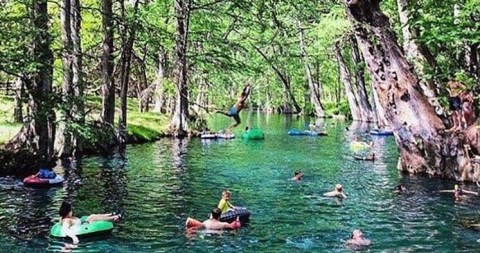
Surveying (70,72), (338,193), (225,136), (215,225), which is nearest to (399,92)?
(338,193)

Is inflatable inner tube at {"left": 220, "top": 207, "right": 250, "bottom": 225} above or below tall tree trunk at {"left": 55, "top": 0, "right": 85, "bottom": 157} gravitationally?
below

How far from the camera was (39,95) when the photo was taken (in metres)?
19.5

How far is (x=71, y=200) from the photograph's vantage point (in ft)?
69.5

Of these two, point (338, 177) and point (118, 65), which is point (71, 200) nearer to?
point (338, 177)

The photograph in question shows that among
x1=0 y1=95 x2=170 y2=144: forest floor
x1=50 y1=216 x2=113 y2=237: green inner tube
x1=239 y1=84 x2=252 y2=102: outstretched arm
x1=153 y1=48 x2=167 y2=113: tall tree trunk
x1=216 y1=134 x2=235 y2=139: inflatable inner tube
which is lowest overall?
x1=50 y1=216 x2=113 y2=237: green inner tube

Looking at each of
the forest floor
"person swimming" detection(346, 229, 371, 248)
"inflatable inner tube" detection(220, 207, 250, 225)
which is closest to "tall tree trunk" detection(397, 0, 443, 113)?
"inflatable inner tube" detection(220, 207, 250, 225)

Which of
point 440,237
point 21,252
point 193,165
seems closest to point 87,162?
point 193,165

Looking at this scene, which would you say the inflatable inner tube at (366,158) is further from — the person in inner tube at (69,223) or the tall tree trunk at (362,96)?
the tall tree trunk at (362,96)

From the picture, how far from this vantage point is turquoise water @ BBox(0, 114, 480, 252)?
52.7ft

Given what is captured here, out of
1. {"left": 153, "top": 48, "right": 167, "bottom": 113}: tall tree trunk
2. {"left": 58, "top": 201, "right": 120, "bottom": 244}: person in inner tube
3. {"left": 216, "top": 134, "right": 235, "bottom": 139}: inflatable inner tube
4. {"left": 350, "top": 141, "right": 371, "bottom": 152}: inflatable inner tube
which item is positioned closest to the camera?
{"left": 58, "top": 201, "right": 120, "bottom": 244}: person in inner tube

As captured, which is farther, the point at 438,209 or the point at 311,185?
the point at 311,185

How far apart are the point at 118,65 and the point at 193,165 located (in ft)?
44.1

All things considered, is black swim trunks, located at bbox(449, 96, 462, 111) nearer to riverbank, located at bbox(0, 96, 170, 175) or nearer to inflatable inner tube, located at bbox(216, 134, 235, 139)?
riverbank, located at bbox(0, 96, 170, 175)

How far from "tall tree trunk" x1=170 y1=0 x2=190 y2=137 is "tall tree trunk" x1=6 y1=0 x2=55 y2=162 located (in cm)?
1246
